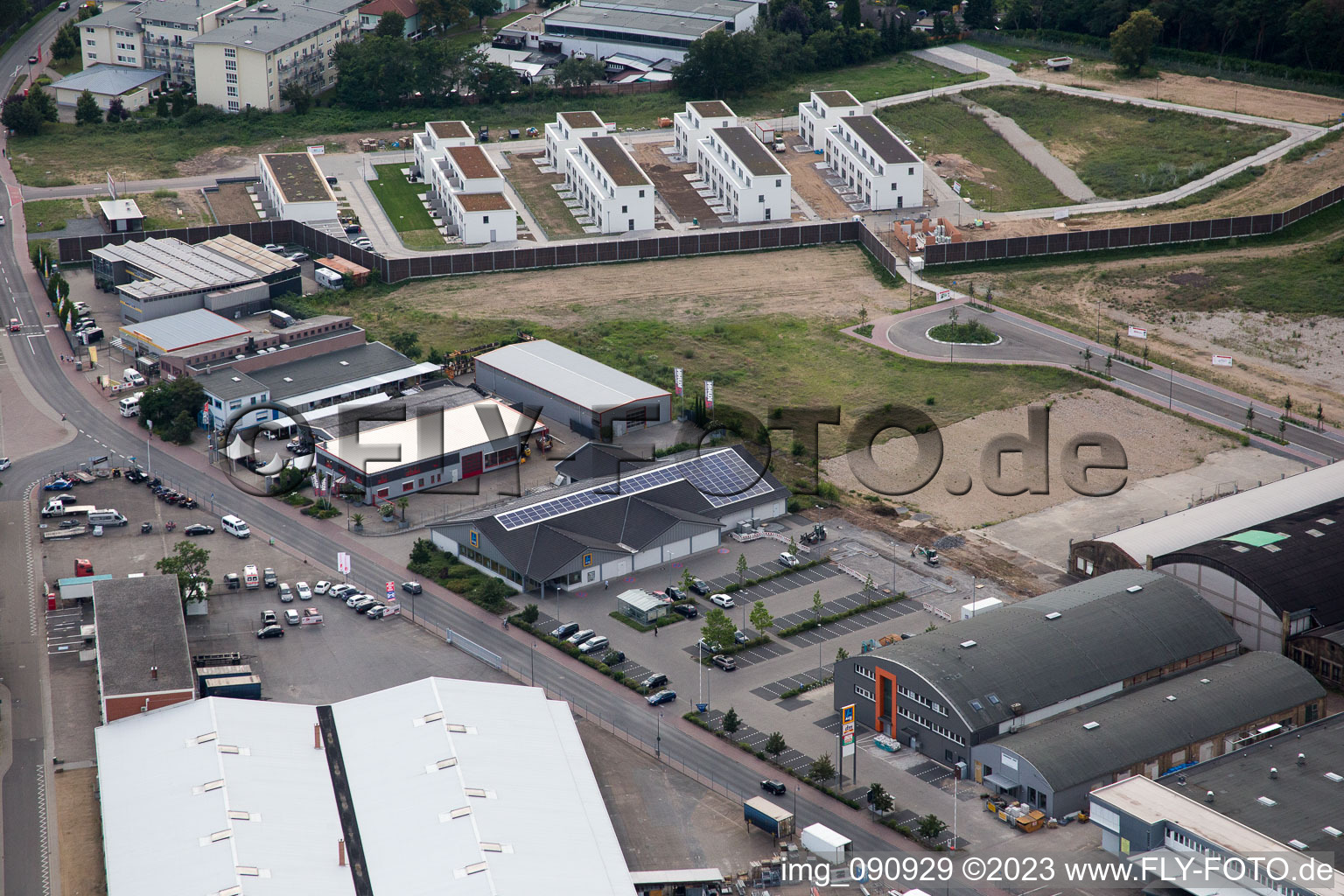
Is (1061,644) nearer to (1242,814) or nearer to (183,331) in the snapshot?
(1242,814)

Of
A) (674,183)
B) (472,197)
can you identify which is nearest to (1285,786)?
(472,197)

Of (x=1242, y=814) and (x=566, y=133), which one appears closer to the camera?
(x=1242, y=814)

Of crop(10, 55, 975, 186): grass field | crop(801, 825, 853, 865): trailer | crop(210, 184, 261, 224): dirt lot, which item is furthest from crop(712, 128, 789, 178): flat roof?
crop(801, 825, 853, 865): trailer

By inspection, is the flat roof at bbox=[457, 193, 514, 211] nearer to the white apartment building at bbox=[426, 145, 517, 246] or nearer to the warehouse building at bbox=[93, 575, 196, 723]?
the white apartment building at bbox=[426, 145, 517, 246]

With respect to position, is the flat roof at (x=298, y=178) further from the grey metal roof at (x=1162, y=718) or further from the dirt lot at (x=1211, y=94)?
the grey metal roof at (x=1162, y=718)

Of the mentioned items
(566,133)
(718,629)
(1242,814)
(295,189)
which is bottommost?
(1242,814)

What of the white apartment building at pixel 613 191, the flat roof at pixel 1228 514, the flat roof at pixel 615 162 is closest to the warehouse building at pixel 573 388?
the white apartment building at pixel 613 191

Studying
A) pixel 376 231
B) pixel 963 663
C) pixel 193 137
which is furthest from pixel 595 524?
pixel 193 137
